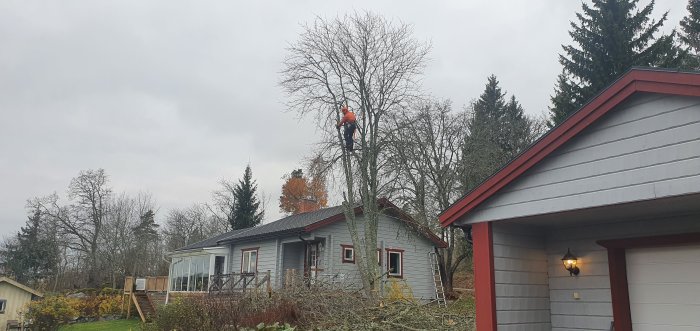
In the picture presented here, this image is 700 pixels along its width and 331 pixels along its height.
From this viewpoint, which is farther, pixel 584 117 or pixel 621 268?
pixel 621 268

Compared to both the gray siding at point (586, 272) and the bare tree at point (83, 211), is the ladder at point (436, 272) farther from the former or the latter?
the bare tree at point (83, 211)

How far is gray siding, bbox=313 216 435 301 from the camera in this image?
71.9ft

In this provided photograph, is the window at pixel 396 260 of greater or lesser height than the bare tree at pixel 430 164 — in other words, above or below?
below

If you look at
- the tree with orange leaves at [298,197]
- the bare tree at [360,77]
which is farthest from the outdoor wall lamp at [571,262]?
the tree with orange leaves at [298,197]

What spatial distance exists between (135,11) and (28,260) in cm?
3369

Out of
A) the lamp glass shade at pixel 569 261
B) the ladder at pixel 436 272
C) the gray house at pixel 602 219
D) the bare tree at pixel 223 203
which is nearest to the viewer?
the gray house at pixel 602 219

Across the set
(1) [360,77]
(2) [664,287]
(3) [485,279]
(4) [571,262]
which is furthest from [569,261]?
(1) [360,77]

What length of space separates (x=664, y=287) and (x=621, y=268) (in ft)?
1.81

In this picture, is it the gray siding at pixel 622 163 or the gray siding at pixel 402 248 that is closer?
the gray siding at pixel 622 163

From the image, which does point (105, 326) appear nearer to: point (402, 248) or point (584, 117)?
point (402, 248)

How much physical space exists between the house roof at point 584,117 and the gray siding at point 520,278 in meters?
0.58

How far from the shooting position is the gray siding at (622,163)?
17.5 feet

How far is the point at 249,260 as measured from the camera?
24.6 meters

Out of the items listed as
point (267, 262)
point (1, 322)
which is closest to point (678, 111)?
point (267, 262)
